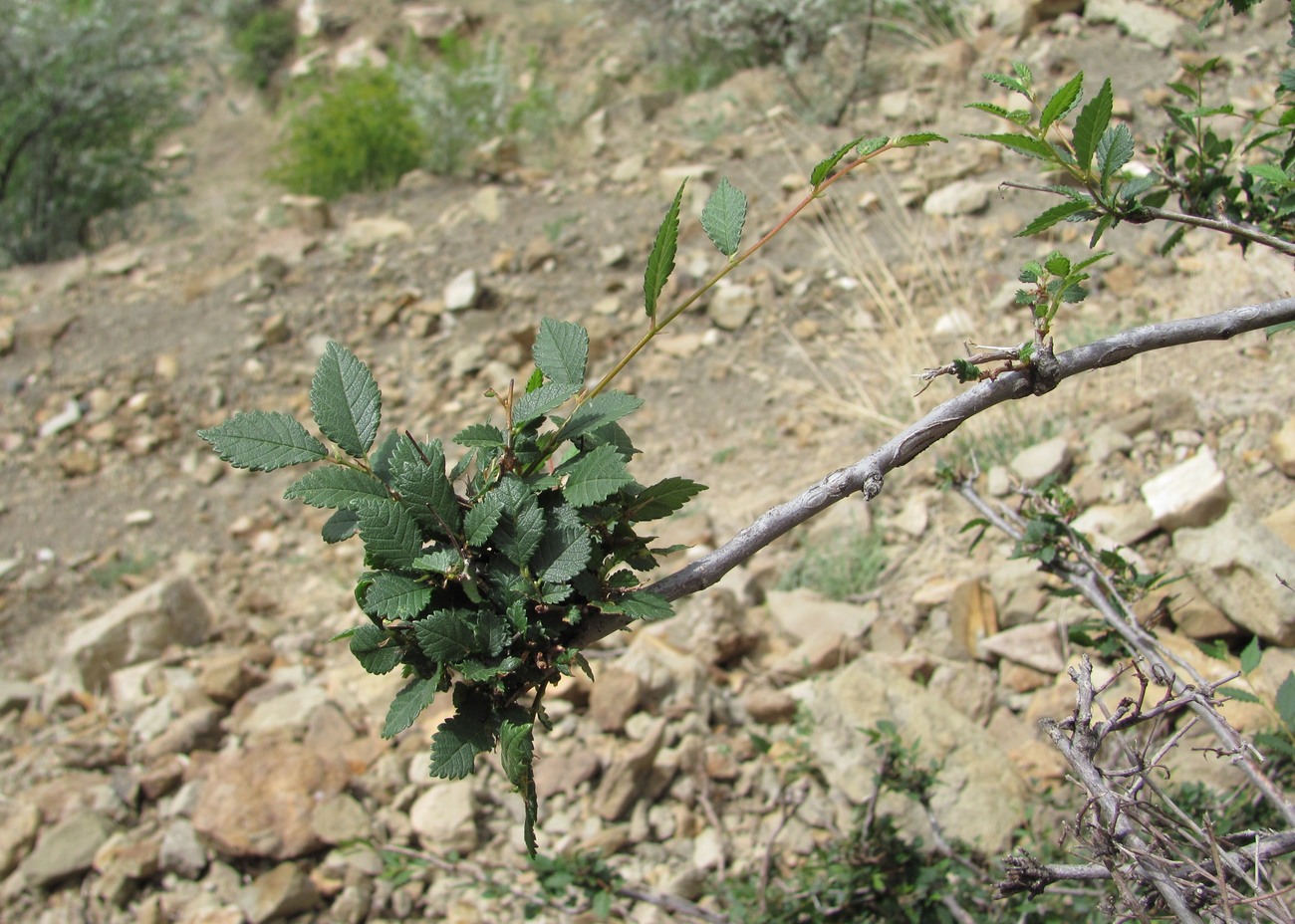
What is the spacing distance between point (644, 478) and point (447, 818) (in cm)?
180

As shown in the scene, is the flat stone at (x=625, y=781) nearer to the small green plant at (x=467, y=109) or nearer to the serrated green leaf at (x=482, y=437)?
the serrated green leaf at (x=482, y=437)

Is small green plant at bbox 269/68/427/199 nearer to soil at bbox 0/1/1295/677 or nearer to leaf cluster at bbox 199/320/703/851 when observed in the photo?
soil at bbox 0/1/1295/677

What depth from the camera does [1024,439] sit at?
11.2 feet

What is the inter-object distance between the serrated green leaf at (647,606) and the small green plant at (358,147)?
5976 millimetres

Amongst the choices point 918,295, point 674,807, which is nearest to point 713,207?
point 674,807

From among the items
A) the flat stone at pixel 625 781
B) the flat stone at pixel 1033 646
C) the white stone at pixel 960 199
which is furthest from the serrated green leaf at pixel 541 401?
the white stone at pixel 960 199

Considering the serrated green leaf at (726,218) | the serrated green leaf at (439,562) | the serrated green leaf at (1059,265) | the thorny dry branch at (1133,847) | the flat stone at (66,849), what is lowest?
the flat stone at (66,849)

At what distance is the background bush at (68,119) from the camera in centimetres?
652

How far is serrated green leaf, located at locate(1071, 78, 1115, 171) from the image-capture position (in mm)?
1093

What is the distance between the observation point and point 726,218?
3.18ft

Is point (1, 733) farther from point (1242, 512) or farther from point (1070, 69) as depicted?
point (1070, 69)

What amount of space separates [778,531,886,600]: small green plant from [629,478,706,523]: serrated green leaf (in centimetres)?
231

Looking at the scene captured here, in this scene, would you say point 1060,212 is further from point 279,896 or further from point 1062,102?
point 279,896

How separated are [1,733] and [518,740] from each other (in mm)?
3143
